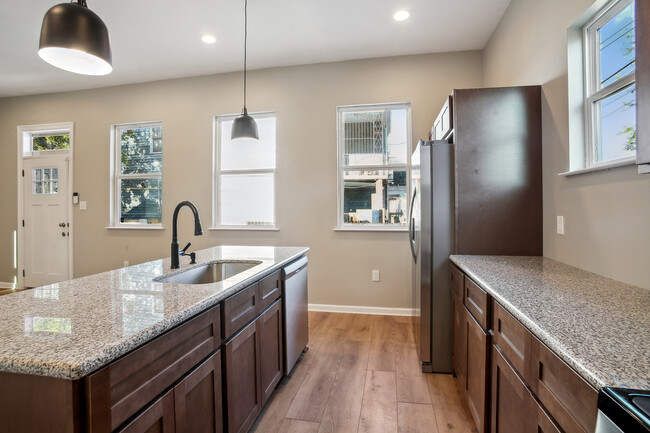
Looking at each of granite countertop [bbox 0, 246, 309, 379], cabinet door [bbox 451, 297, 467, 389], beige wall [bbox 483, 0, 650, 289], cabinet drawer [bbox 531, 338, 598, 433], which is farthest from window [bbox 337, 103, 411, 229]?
cabinet drawer [bbox 531, 338, 598, 433]

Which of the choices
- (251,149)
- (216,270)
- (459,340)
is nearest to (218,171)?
(251,149)

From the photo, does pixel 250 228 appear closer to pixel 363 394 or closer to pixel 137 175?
pixel 137 175

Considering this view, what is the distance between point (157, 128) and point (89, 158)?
3.82 ft

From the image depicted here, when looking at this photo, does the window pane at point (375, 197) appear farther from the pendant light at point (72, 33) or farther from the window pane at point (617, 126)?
the pendant light at point (72, 33)

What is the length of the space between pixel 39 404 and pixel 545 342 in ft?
4.29

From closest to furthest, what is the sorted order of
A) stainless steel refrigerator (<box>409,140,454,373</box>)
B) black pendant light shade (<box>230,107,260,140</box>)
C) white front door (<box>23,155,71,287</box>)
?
stainless steel refrigerator (<box>409,140,454,373</box>) → black pendant light shade (<box>230,107,260,140</box>) → white front door (<box>23,155,71,287</box>)

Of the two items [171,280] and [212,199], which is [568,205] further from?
[212,199]

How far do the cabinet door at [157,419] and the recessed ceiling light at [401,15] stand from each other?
330cm

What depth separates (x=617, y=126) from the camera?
5.11 ft

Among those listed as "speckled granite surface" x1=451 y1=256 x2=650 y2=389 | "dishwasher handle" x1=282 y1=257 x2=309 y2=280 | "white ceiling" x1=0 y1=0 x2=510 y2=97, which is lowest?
"dishwasher handle" x1=282 y1=257 x2=309 y2=280

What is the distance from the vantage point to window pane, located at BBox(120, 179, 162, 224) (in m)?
4.35

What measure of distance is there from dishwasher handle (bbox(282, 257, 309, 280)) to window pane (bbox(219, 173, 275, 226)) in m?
1.59

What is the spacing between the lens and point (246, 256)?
216 cm

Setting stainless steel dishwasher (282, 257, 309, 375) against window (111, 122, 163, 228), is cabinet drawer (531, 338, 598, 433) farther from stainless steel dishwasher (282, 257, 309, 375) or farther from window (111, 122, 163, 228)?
window (111, 122, 163, 228)
